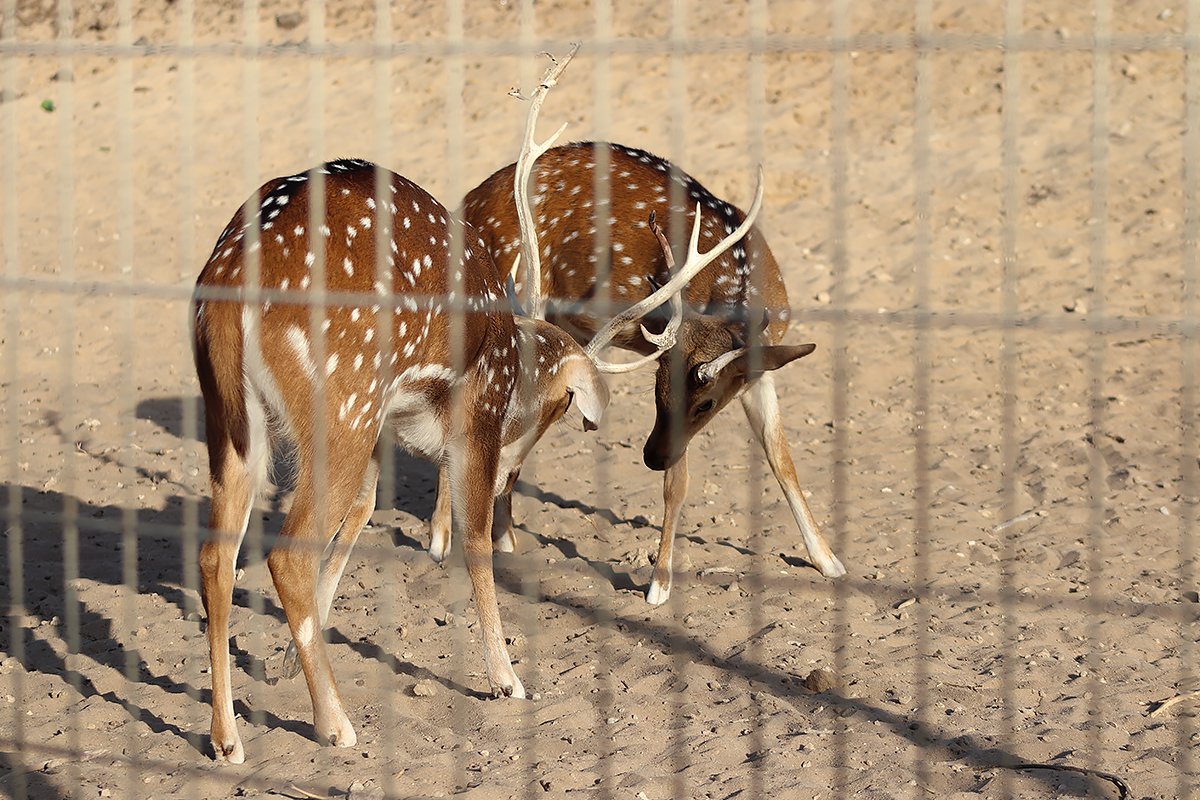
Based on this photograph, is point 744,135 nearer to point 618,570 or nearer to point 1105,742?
point 618,570

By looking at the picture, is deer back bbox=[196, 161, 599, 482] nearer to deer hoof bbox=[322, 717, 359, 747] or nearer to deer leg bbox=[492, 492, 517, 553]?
deer hoof bbox=[322, 717, 359, 747]

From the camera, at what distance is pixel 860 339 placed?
23.1 ft

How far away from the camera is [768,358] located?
439 cm

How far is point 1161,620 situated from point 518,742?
6.70 feet

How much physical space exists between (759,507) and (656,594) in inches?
36.7

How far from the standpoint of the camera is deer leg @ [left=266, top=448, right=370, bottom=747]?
333cm

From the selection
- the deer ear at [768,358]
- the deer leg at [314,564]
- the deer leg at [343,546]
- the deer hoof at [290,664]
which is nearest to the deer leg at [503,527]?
the deer leg at [343,546]

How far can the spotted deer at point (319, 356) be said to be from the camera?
3.24m

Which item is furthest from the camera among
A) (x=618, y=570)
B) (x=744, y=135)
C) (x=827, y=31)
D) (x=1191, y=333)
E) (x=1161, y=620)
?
(x=827, y=31)

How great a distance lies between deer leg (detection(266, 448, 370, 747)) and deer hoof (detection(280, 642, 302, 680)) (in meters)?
0.43

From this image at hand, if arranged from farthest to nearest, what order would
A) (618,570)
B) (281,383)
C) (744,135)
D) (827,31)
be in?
1. (827,31)
2. (744,135)
3. (618,570)
4. (281,383)

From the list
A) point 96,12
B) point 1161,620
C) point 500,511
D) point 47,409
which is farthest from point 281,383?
point 96,12

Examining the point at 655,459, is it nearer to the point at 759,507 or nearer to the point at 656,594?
the point at 656,594

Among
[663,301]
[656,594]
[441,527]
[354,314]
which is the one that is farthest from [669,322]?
[354,314]
